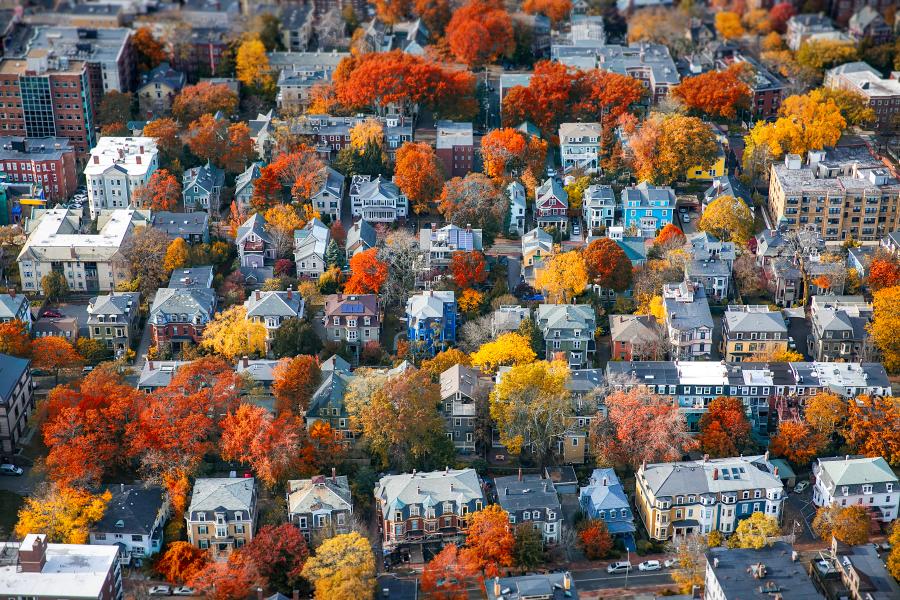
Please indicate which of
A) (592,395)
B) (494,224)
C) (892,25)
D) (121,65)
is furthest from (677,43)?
(592,395)

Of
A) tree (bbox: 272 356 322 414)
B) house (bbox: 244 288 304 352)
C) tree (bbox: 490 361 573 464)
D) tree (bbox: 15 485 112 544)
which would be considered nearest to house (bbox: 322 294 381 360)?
house (bbox: 244 288 304 352)

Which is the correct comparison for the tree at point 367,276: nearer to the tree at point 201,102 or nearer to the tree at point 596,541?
the tree at point 596,541

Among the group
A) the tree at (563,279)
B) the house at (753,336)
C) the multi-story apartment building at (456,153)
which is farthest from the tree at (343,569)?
the multi-story apartment building at (456,153)

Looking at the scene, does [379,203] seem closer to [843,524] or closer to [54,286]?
[54,286]

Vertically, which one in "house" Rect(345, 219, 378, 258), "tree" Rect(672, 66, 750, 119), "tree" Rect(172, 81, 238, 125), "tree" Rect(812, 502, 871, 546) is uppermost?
"tree" Rect(672, 66, 750, 119)

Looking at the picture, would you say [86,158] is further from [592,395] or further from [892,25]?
[892,25]

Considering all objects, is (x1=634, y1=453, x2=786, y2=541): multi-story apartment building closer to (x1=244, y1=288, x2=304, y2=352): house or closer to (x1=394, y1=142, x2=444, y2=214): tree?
(x1=244, y1=288, x2=304, y2=352): house

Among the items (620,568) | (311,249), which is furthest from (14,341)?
Answer: (620,568)
